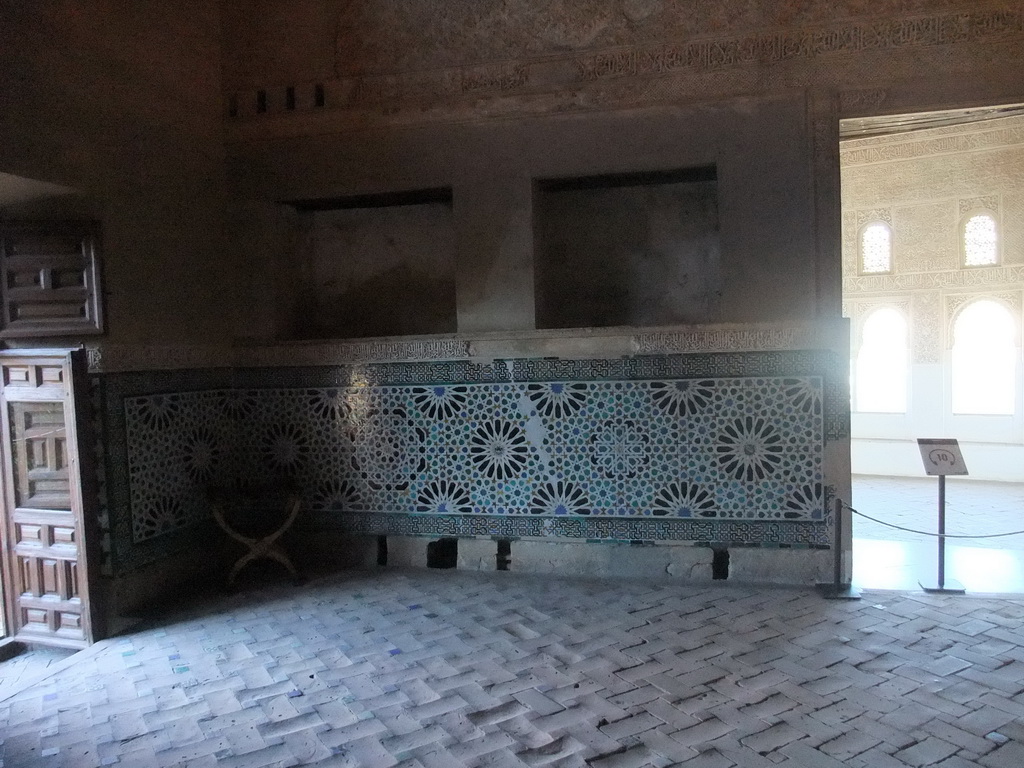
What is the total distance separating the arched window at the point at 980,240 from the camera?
8953mm

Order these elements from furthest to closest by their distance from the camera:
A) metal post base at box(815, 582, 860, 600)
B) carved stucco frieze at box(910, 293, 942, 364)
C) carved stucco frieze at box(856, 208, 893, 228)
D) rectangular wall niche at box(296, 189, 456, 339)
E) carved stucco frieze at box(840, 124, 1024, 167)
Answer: carved stucco frieze at box(856, 208, 893, 228)
carved stucco frieze at box(910, 293, 942, 364)
carved stucco frieze at box(840, 124, 1024, 167)
rectangular wall niche at box(296, 189, 456, 339)
metal post base at box(815, 582, 860, 600)

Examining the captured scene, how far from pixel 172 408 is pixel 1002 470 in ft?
29.8

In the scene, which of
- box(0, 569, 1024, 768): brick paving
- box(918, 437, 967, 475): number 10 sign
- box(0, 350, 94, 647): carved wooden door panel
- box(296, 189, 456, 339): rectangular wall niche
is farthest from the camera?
box(296, 189, 456, 339): rectangular wall niche

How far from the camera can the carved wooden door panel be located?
12.2ft

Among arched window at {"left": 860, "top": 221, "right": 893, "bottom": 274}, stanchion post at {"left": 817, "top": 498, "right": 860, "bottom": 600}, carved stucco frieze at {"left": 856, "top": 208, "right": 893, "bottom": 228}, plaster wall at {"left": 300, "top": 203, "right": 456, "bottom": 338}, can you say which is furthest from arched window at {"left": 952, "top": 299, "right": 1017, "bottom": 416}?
plaster wall at {"left": 300, "top": 203, "right": 456, "bottom": 338}

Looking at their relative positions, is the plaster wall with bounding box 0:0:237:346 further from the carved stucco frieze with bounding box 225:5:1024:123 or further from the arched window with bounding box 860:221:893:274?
the arched window with bounding box 860:221:893:274

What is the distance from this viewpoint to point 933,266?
930cm

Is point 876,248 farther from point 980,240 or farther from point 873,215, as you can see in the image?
point 980,240

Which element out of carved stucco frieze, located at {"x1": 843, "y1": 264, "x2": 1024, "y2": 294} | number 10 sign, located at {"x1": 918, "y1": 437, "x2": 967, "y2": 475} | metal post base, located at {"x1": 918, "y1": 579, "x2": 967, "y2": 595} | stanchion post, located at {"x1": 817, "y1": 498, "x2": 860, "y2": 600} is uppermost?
carved stucco frieze, located at {"x1": 843, "y1": 264, "x2": 1024, "y2": 294}

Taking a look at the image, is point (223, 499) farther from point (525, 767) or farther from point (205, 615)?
point (525, 767)

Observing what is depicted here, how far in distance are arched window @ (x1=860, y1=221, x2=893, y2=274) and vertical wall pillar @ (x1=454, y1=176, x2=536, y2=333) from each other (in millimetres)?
6900

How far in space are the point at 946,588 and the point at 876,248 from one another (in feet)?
22.0

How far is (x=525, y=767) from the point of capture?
8.14ft

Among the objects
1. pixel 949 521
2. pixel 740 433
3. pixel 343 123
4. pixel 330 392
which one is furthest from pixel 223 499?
pixel 949 521
